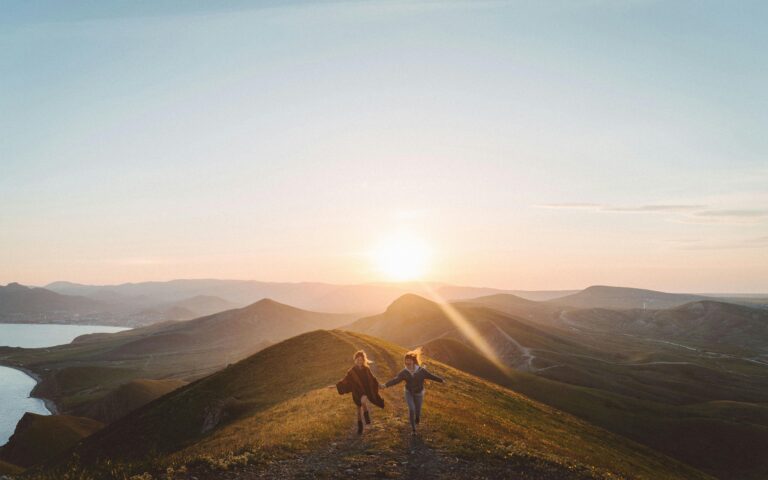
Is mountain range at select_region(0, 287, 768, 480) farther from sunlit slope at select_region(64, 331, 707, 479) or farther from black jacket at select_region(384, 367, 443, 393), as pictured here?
black jacket at select_region(384, 367, 443, 393)

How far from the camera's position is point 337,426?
25.1m

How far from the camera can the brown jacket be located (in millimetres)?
22594

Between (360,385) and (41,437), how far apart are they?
103659 millimetres

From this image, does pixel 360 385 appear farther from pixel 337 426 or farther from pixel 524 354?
pixel 524 354

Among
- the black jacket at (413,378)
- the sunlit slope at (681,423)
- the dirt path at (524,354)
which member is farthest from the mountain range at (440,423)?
the black jacket at (413,378)

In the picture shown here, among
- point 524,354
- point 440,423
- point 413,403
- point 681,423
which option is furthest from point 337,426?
point 524,354

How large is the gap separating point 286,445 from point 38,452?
317 feet

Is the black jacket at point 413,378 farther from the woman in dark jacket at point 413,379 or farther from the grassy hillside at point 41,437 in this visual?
the grassy hillside at point 41,437

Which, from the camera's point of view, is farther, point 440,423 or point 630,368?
point 630,368

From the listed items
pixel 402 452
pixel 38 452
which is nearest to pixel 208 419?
pixel 402 452

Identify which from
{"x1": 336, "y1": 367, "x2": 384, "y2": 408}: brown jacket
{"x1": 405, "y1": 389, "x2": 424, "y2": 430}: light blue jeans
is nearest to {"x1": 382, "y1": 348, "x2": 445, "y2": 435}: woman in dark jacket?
{"x1": 405, "y1": 389, "x2": 424, "y2": 430}: light blue jeans

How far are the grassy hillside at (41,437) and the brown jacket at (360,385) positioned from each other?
90938mm

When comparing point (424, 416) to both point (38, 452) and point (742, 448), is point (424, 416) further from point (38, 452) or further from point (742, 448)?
point (38, 452)

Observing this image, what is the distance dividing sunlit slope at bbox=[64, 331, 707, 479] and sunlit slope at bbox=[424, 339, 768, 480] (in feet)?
81.8
